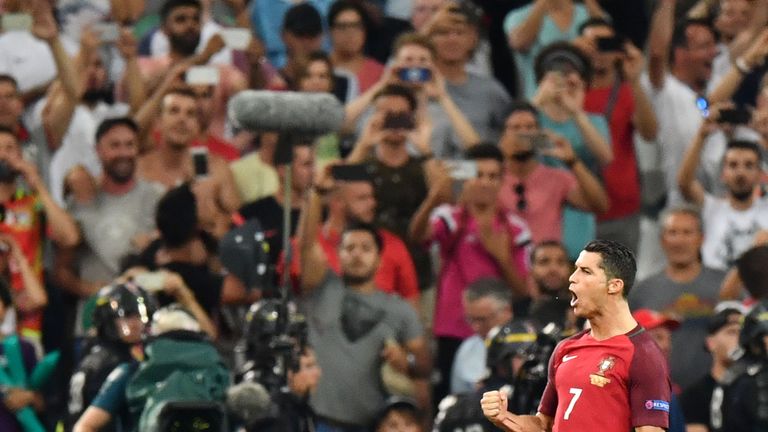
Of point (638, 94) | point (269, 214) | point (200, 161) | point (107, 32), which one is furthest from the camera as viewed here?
point (638, 94)

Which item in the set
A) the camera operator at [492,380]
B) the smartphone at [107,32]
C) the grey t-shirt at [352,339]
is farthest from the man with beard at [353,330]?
the smartphone at [107,32]

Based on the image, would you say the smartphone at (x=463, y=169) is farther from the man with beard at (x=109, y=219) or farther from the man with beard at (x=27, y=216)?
the man with beard at (x=27, y=216)

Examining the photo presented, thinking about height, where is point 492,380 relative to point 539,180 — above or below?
below

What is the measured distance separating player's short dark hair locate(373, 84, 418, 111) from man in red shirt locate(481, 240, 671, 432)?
20.1 feet

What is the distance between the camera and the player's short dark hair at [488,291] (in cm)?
1280

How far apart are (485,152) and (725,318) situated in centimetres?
217

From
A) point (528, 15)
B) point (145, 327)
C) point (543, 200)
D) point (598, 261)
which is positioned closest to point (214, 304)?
point (145, 327)

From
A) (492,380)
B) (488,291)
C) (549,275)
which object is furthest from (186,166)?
(492,380)

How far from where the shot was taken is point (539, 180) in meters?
14.1

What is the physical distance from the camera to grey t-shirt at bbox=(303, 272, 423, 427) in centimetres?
1285

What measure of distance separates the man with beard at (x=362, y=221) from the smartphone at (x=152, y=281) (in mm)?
1224

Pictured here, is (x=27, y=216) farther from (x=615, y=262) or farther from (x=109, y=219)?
(x=615, y=262)

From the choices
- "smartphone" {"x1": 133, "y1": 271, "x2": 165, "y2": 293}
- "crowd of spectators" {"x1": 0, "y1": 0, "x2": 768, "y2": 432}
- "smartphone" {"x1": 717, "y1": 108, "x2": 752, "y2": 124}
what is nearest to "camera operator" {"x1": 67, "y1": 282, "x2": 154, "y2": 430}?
"crowd of spectators" {"x1": 0, "y1": 0, "x2": 768, "y2": 432}

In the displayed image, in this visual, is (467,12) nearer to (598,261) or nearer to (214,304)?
(214,304)
